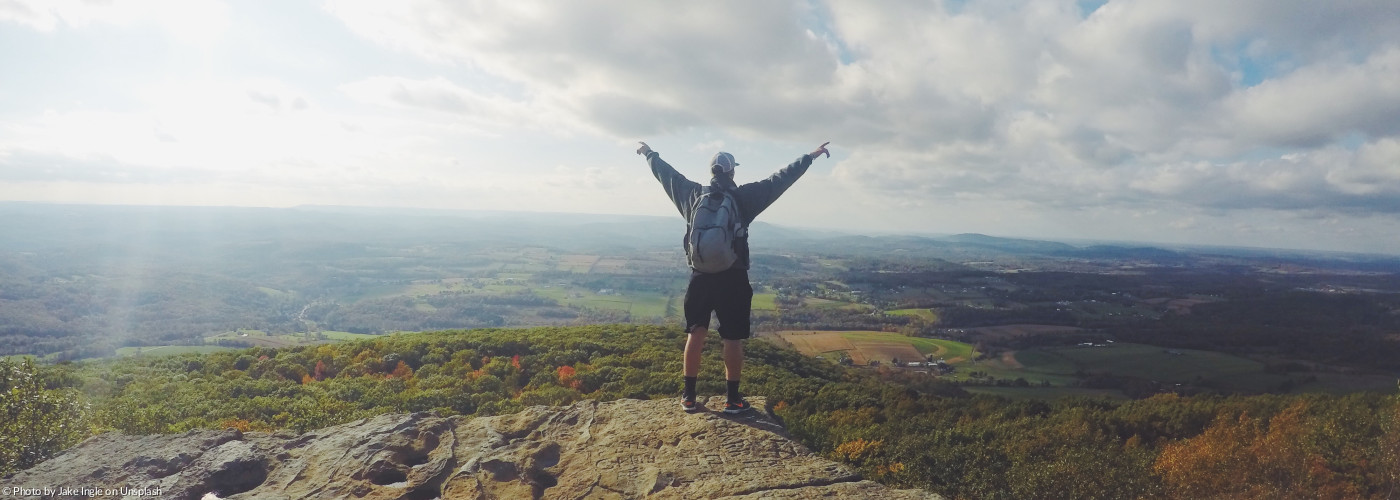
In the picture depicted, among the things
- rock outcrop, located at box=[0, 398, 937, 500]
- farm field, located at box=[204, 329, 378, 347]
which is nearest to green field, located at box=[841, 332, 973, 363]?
rock outcrop, located at box=[0, 398, 937, 500]

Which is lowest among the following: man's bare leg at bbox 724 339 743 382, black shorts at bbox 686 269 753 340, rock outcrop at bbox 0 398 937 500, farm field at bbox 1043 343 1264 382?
farm field at bbox 1043 343 1264 382

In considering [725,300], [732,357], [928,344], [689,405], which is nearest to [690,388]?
[689,405]

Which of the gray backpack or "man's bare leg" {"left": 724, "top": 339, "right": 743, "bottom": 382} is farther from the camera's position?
"man's bare leg" {"left": 724, "top": 339, "right": 743, "bottom": 382}

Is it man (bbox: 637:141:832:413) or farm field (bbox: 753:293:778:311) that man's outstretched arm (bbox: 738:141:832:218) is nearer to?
man (bbox: 637:141:832:413)

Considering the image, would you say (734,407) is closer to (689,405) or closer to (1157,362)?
(689,405)

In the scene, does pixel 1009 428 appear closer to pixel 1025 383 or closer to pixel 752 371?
pixel 752 371

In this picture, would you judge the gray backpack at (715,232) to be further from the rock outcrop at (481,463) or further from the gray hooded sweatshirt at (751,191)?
the rock outcrop at (481,463)

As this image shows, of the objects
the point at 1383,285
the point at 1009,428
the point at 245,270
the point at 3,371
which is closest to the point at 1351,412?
the point at 1009,428

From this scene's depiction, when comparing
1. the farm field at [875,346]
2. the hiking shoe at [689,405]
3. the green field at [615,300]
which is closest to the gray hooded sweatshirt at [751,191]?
the hiking shoe at [689,405]
